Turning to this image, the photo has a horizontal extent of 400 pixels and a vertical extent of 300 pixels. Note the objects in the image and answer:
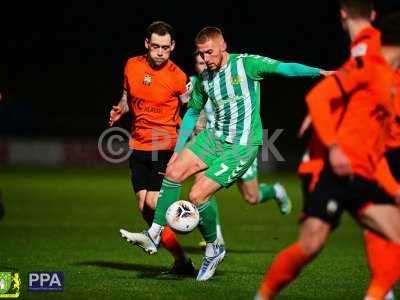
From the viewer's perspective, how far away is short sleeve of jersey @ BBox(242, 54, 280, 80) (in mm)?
7508

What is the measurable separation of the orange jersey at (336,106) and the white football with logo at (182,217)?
2059mm

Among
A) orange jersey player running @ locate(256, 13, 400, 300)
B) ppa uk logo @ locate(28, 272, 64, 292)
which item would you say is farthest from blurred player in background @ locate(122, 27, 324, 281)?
orange jersey player running @ locate(256, 13, 400, 300)

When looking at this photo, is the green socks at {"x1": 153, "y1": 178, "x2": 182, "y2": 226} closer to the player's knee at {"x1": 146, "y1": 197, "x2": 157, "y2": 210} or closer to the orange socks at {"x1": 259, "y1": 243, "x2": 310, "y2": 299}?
the player's knee at {"x1": 146, "y1": 197, "x2": 157, "y2": 210}

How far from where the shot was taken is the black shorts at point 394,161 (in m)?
6.54

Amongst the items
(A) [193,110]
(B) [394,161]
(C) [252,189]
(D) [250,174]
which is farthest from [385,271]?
(C) [252,189]

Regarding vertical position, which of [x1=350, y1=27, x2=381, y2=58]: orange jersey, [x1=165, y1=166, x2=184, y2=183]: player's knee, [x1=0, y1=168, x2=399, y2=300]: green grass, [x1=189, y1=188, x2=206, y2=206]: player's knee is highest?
[x1=350, y1=27, x2=381, y2=58]: orange jersey

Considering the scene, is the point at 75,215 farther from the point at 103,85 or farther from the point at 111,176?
the point at 103,85

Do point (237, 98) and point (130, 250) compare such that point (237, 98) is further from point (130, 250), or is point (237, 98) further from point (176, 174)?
point (130, 250)

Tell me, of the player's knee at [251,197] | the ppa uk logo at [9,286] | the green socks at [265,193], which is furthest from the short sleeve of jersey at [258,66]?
the green socks at [265,193]

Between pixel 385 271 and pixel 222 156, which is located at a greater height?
pixel 222 156

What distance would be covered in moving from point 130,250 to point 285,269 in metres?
4.76

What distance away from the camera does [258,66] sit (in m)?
7.63

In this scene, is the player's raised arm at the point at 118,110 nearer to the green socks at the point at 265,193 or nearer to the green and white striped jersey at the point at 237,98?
the green and white striped jersey at the point at 237,98

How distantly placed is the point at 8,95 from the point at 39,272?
76.6ft
